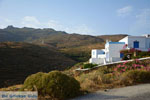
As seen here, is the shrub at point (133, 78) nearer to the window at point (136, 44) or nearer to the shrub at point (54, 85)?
the shrub at point (54, 85)

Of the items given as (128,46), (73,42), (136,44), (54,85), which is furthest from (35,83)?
(73,42)

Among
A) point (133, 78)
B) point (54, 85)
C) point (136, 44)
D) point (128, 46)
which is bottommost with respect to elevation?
point (133, 78)

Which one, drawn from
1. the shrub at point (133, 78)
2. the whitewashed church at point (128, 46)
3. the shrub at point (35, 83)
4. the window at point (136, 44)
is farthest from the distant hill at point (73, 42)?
the shrub at point (35, 83)

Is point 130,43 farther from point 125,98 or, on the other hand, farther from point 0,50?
point 0,50

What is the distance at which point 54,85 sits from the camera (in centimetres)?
536

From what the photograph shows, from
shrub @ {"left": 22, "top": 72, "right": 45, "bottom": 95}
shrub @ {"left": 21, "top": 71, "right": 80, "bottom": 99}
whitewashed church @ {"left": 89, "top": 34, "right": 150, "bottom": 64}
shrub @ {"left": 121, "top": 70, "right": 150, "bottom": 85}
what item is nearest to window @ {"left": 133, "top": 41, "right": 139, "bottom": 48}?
whitewashed church @ {"left": 89, "top": 34, "right": 150, "bottom": 64}

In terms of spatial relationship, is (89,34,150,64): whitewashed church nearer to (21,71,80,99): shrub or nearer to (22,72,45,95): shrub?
(21,71,80,99): shrub

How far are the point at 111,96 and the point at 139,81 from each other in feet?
8.71

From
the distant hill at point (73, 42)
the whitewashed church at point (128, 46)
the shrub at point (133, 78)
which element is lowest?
the shrub at point (133, 78)

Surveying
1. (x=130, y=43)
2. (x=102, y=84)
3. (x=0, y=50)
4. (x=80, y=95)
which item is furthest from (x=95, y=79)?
(x=0, y=50)

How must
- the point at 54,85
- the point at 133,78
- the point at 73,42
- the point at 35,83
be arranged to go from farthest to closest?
the point at 73,42
the point at 133,78
the point at 35,83
the point at 54,85

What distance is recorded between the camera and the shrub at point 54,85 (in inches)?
209

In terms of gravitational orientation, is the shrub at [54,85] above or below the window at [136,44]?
below

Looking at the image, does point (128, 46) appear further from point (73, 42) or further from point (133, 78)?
point (73, 42)
